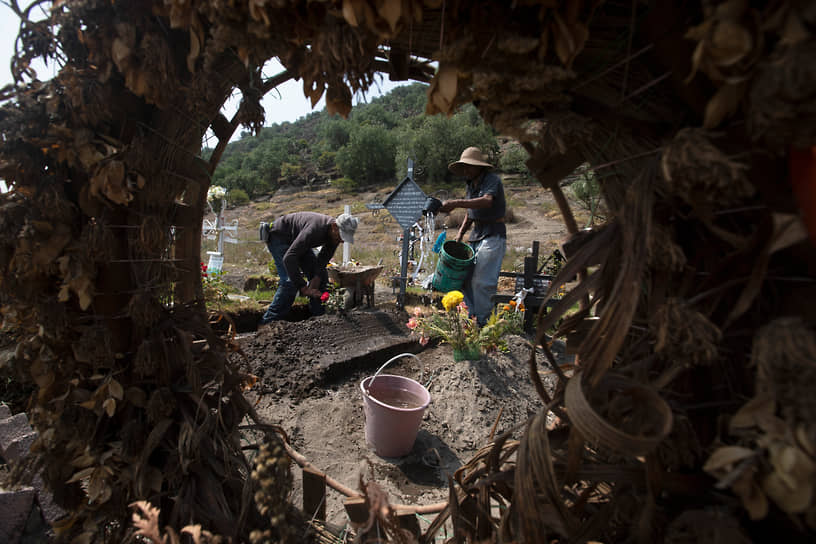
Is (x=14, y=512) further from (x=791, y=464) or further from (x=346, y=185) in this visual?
(x=346, y=185)

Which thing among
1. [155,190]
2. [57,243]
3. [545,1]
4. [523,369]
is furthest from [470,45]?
[523,369]

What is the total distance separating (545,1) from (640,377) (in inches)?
31.9

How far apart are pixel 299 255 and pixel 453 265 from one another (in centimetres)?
221

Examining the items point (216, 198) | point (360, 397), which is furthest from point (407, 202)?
point (216, 198)

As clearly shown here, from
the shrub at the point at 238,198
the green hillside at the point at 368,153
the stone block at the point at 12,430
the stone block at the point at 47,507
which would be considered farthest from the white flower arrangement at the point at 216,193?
the shrub at the point at 238,198

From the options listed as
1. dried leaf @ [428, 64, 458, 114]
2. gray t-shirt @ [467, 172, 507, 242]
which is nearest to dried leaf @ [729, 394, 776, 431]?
dried leaf @ [428, 64, 458, 114]

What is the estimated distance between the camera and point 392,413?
2.48 m

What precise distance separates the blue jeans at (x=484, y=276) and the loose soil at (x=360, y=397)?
53 centimetres

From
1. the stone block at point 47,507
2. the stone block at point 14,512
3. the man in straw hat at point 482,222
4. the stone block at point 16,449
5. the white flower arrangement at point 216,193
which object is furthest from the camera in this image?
the white flower arrangement at point 216,193

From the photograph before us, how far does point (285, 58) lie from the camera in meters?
0.91

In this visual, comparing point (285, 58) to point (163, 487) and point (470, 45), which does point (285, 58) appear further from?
point (163, 487)

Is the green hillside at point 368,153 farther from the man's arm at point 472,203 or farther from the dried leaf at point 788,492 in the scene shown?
the dried leaf at point 788,492

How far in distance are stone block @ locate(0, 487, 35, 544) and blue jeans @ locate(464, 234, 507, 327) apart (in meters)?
3.90

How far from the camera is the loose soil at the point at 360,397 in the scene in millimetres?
2551
